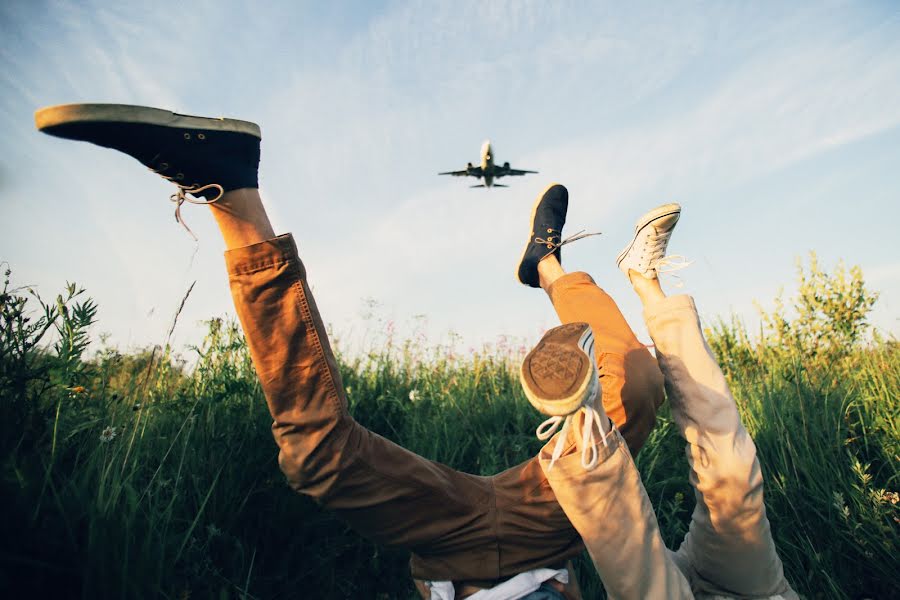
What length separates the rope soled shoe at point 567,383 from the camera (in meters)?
1.54

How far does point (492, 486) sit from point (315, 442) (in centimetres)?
81

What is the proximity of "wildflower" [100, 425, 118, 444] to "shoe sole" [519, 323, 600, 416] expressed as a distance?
1.65 m

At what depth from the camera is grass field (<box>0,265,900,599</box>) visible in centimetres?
146

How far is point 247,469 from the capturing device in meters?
2.51

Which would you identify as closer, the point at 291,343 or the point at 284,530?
the point at 291,343

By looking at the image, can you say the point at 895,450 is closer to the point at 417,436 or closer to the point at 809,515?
the point at 809,515

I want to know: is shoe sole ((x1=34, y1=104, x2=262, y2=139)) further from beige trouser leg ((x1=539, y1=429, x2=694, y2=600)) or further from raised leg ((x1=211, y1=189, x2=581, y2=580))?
beige trouser leg ((x1=539, y1=429, x2=694, y2=600))

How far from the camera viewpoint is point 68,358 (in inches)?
74.2

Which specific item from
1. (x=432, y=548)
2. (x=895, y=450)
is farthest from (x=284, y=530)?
(x=895, y=450)

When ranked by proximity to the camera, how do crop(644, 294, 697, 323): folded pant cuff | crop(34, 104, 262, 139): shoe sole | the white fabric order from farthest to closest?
crop(644, 294, 697, 323): folded pant cuff → the white fabric → crop(34, 104, 262, 139): shoe sole

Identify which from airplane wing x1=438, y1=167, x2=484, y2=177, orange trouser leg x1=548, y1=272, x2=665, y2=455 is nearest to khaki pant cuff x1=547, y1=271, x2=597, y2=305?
orange trouser leg x1=548, y1=272, x2=665, y2=455

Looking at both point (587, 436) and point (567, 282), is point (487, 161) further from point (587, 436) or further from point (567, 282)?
point (587, 436)

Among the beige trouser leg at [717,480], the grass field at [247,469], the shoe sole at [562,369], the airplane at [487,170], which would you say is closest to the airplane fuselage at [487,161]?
the airplane at [487,170]

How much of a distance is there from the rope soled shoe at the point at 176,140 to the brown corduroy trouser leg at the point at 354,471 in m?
0.28
